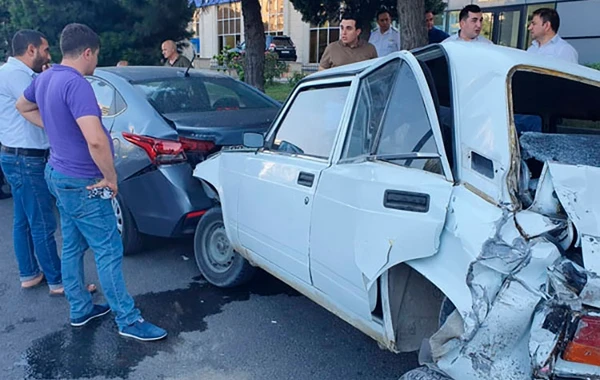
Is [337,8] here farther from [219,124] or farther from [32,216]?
[32,216]

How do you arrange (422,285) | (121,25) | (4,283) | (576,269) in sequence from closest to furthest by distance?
(576,269) < (422,285) < (4,283) < (121,25)

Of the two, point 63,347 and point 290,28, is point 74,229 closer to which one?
point 63,347

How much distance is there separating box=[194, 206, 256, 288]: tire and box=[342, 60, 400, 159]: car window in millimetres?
1625

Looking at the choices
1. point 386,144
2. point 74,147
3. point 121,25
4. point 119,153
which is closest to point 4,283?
point 119,153

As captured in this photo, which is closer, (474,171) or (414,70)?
(474,171)

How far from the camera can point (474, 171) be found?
2281 mm

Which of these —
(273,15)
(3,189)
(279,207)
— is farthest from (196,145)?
(273,15)

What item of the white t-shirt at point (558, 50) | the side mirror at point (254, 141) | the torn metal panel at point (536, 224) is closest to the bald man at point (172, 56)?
the side mirror at point (254, 141)

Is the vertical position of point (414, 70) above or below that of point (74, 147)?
above

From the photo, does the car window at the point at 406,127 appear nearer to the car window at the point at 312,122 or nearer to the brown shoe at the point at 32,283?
the car window at the point at 312,122

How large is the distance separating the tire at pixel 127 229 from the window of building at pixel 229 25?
31137mm

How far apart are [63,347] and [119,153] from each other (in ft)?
5.76

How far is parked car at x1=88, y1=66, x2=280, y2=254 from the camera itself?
4.47 m

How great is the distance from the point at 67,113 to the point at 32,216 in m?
1.25
